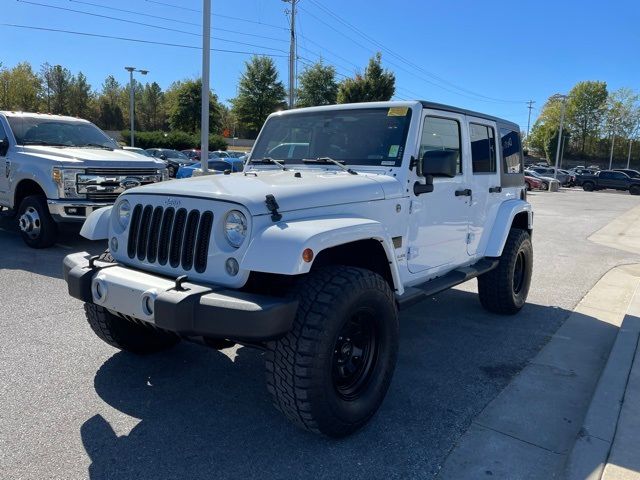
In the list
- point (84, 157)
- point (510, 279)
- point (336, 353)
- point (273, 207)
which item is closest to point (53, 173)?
point (84, 157)

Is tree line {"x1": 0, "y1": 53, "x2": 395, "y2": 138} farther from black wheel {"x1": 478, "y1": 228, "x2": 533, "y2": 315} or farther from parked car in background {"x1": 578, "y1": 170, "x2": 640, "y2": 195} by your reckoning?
black wheel {"x1": 478, "y1": 228, "x2": 533, "y2": 315}

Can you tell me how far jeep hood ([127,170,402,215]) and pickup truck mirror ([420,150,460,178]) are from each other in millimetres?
258

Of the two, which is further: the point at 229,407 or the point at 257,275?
the point at 229,407

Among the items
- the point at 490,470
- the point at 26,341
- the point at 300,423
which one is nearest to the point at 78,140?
the point at 26,341

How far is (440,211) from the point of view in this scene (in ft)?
13.4

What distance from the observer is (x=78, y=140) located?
8406mm

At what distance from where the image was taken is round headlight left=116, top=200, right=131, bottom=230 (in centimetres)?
331

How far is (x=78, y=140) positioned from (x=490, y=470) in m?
8.08

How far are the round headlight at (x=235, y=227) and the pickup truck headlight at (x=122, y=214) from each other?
2.99 ft

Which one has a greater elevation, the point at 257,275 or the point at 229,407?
the point at 257,275

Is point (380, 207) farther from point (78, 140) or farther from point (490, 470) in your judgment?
point (78, 140)

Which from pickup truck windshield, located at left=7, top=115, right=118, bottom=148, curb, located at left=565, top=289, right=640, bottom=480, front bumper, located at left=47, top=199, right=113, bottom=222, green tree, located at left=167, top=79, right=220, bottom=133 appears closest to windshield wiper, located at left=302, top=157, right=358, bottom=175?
curb, located at left=565, top=289, right=640, bottom=480

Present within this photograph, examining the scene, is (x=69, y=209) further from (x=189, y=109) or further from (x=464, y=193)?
(x=189, y=109)

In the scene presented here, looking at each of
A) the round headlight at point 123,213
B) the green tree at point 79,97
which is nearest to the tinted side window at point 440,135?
the round headlight at point 123,213
